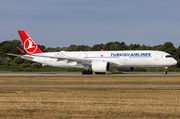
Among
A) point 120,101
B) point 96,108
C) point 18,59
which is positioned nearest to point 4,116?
point 96,108

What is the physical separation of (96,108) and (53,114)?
2338 mm

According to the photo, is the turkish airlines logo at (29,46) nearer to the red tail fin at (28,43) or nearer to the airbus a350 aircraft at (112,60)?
the red tail fin at (28,43)

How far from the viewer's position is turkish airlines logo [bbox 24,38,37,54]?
5334 cm

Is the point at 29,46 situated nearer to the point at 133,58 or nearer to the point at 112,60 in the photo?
the point at 112,60

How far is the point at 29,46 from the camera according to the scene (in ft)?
175

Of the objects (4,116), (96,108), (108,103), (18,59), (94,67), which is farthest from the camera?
(18,59)

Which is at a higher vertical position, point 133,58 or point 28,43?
point 28,43

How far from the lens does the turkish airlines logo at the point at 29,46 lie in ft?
175

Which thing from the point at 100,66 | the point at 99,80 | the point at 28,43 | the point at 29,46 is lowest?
the point at 99,80

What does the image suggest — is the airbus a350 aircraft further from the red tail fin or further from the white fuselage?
the red tail fin

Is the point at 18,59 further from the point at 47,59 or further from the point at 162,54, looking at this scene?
the point at 162,54

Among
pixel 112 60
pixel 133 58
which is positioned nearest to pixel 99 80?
pixel 133 58

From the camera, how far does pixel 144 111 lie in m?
12.2

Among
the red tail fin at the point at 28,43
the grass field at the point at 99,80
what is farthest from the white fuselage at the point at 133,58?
the grass field at the point at 99,80
